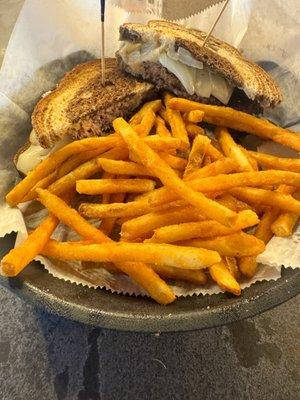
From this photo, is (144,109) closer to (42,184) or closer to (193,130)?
(193,130)

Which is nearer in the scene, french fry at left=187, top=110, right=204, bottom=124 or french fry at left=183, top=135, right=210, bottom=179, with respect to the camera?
french fry at left=183, top=135, right=210, bottom=179

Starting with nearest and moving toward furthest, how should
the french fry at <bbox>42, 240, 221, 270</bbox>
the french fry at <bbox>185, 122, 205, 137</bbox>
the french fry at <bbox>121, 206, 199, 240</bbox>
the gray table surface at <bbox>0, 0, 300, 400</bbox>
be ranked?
the french fry at <bbox>42, 240, 221, 270</bbox>
the french fry at <bbox>121, 206, 199, 240</bbox>
the gray table surface at <bbox>0, 0, 300, 400</bbox>
the french fry at <bbox>185, 122, 205, 137</bbox>

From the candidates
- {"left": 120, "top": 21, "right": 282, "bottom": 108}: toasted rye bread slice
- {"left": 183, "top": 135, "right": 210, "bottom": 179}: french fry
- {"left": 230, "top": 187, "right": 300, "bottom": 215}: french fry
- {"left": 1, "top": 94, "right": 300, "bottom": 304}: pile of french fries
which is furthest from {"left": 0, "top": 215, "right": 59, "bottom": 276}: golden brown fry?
{"left": 120, "top": 21, "right": 282, "bottom": 108}: toasted rye bread slice

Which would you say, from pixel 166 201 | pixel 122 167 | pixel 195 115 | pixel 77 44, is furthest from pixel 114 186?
pixel 77 44

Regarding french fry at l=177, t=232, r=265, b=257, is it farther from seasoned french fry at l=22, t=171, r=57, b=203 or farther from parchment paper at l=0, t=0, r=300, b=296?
parchment paper at l=0, t=0, r=300, b=296

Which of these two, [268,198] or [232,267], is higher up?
[268,198]

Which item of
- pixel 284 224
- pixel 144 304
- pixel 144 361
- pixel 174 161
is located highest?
pixel 174 161

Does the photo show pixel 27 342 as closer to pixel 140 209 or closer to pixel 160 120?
pixel 140 209

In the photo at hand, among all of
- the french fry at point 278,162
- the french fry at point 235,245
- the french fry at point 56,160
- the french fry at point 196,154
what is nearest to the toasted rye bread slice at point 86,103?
the french fry at point 56,160
